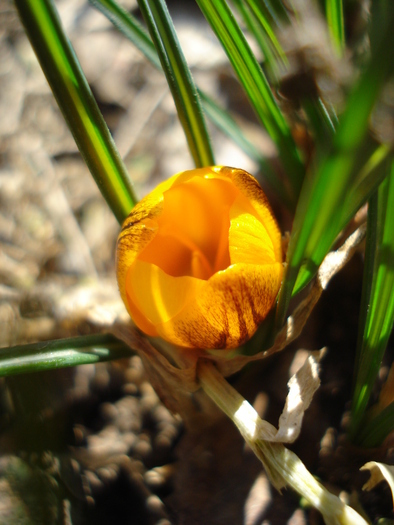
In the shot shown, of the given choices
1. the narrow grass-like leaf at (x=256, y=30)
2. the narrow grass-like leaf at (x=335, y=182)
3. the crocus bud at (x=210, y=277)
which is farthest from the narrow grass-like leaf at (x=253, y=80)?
the narrow grass-like leaf at (x=335, y=182)

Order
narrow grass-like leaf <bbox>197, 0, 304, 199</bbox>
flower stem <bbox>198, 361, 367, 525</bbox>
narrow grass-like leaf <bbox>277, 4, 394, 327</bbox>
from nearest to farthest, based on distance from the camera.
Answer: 1. narrow grass-like leaf <bbox>277, 4, 394, 327</bbox>
2. flower stem <bbox>198, 361, 367, 525</bbox>
3. narrow grass-like leaf <bbox>197, 0, 304, 199</bbox>

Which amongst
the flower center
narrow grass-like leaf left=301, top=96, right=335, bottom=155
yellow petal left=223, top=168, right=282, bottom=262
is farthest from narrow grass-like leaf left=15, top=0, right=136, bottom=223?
narrow grass-like leaf left=301, top=96, right=335, bottom=155

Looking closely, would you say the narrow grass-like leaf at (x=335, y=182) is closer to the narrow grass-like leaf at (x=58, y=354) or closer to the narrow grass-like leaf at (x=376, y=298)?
the narrow grass-like leaf at (x=376, y=298)

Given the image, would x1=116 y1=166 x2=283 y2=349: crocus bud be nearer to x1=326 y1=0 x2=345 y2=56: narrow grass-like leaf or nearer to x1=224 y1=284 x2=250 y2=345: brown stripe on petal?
x1=224 y1=284 x2=250 y2=345: brown stripe on petal

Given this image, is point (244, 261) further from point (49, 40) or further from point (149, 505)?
point (149, 505)

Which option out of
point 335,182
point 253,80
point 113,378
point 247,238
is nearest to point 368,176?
point 335,182

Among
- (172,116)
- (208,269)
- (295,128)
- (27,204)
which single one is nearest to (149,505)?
(208,269)
